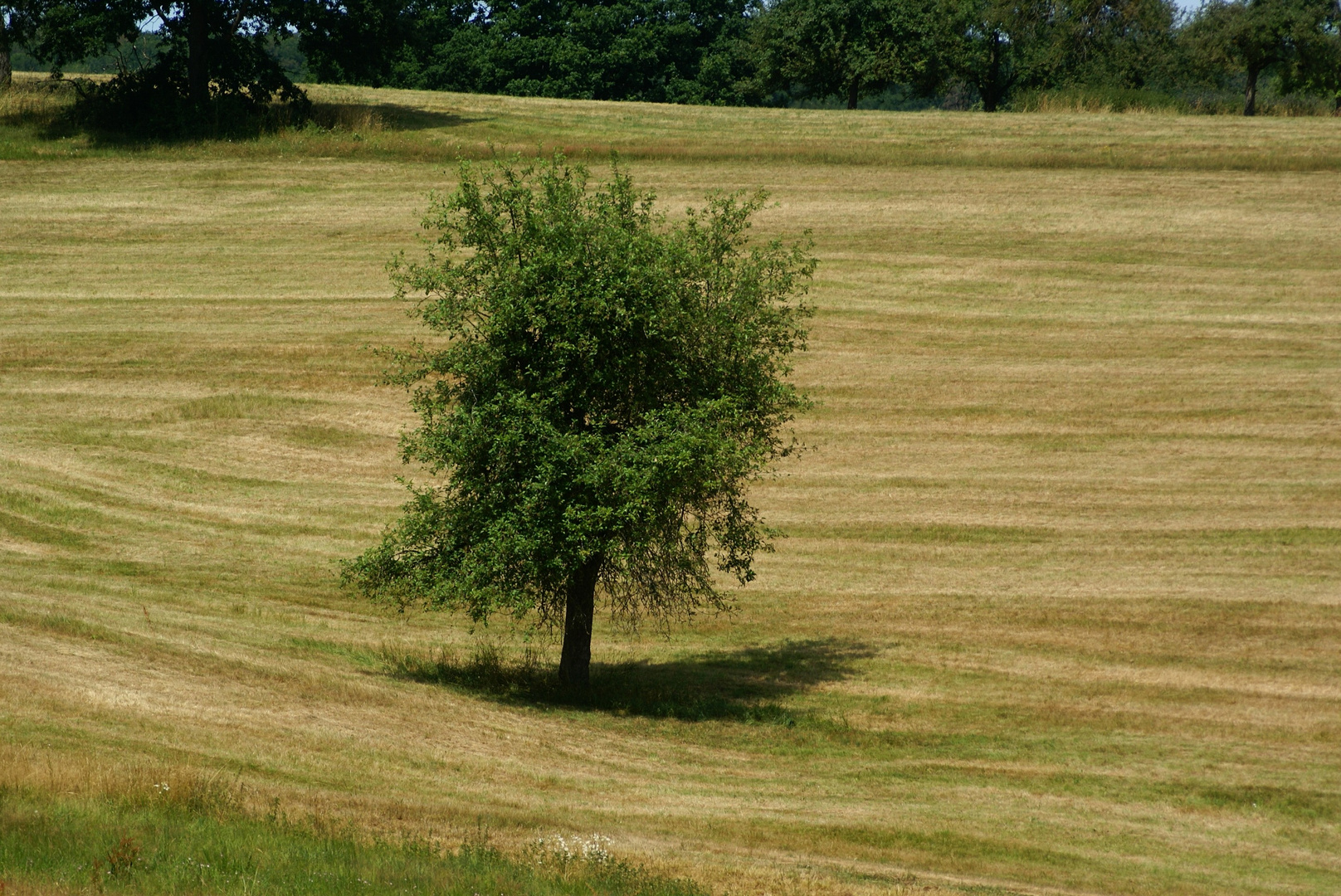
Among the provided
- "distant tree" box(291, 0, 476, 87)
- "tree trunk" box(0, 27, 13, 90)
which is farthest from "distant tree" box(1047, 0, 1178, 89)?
"tree trunk" box(0, 27, 13, 90)

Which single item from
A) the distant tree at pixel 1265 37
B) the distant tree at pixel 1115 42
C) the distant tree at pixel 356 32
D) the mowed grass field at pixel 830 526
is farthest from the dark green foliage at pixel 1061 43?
the distant tree at pixel 356 32

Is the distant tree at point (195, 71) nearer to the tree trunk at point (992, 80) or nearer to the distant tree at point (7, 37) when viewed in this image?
the distant tree at point (7, 37)

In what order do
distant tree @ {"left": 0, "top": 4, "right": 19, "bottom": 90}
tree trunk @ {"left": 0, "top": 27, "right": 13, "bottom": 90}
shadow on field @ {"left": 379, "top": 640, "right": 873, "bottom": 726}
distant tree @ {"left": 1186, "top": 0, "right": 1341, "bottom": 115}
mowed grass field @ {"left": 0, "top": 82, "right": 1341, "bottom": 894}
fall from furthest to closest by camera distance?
distant tree @ {"left": 1186, "top": 0, "right": 1341, "bottom": 115}
tree trunk @ {"left": 0, "top": 27, "right": 13, "bottom": 90}
distant tree @ {"left": 0, "top": 4, "right": 19, "bottom": 90}
shadow on field @ {"left": 379, "top": 640, "right": 873, "bottom": 726}
mowed grass field @ {"left": 0, "top": 82, "right": 1341, "bottom": 894}

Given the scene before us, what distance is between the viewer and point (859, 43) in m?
73.9

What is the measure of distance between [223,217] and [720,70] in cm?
5008

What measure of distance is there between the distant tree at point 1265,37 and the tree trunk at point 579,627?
180 ft

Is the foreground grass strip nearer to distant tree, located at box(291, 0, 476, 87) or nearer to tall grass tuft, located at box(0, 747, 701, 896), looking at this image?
tall grass tuft, located at box(0, 747, 701, 896)

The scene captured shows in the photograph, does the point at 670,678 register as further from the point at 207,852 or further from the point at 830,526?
the point at 207,852

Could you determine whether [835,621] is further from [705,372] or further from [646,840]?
[646,840]

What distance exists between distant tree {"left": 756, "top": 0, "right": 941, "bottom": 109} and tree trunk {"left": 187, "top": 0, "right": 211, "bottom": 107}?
3647 centimetres

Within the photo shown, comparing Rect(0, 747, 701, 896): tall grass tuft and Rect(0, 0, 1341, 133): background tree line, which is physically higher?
Rect(0, 0, 1341, 133): background tree line

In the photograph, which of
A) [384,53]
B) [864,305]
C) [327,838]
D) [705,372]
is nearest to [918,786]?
[705,372]

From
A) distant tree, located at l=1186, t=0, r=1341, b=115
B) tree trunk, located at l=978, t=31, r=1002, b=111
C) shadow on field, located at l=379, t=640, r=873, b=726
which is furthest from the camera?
tree trunk, located at l=978, t=31, r=1002, b=111

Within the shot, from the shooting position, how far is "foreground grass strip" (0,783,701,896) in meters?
11.8
